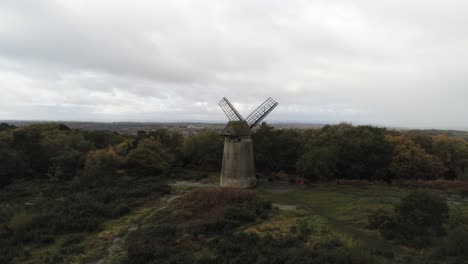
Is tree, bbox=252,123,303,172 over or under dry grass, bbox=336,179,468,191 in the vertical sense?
→ over

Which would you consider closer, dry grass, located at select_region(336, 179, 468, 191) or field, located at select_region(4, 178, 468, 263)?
field, located at select_region(4, 178, 468, 263)

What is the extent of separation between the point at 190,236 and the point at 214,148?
75.8 feet

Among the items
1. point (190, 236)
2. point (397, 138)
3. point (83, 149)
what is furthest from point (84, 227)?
point (397, 138)

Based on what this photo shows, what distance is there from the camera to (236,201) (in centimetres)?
1914

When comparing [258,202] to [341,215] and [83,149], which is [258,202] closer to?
[341,215]

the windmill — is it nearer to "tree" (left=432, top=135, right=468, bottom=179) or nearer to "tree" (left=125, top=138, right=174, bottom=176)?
"tree" (left=125, top=138, right=174, bottom=176)

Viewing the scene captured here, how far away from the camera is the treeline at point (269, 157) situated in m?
30.0

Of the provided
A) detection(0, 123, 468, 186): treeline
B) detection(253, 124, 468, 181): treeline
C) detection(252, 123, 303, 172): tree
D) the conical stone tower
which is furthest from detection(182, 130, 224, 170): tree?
the conical stone tower

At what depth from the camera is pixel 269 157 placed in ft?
109

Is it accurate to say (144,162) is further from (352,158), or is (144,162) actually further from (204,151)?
(352,158)

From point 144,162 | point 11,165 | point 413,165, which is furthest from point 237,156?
point 11,165

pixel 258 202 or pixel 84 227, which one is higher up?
pixel 258 202

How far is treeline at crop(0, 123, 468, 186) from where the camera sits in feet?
98.5

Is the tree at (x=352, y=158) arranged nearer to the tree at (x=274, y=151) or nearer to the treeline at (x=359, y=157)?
the treeline at (x=359, y=157)
